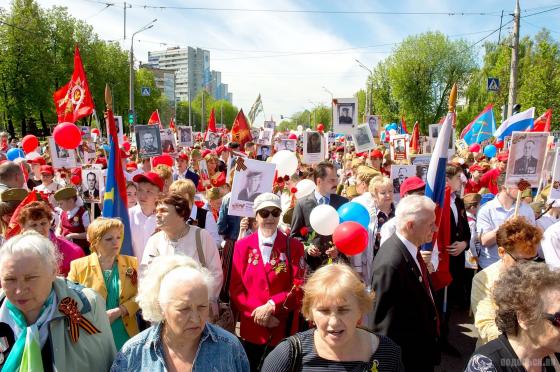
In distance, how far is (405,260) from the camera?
3.04 metres

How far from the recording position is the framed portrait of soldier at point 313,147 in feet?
29.7

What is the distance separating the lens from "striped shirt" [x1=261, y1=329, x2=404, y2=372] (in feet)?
7.43

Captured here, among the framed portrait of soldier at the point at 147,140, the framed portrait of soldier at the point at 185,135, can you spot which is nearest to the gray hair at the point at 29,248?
the framed portrait of soldier at the point at 147,140

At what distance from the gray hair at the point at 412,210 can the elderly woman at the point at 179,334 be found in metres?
1.40

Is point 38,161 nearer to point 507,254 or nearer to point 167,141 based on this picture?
point 167,141

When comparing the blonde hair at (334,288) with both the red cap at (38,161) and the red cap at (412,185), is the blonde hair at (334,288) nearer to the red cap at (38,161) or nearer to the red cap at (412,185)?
the red cap at (412,185)

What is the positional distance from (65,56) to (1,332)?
159 feet

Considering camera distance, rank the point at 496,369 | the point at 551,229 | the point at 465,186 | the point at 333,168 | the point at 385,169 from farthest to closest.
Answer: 1. the point at 385,169
2. the point at 465,186
3. the point at 333,168
4. the point at 551,229
5. the point at 496,369

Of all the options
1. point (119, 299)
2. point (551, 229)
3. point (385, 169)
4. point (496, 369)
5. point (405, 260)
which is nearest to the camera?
point (496, 369)

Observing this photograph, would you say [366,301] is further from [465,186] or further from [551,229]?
[465,186]

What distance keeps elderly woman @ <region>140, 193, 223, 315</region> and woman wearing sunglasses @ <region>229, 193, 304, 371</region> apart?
0.18 metres

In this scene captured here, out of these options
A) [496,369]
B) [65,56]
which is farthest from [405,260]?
[65,56]

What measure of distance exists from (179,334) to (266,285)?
1.47 m

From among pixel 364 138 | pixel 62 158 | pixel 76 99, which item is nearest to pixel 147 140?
pixel 76 99
